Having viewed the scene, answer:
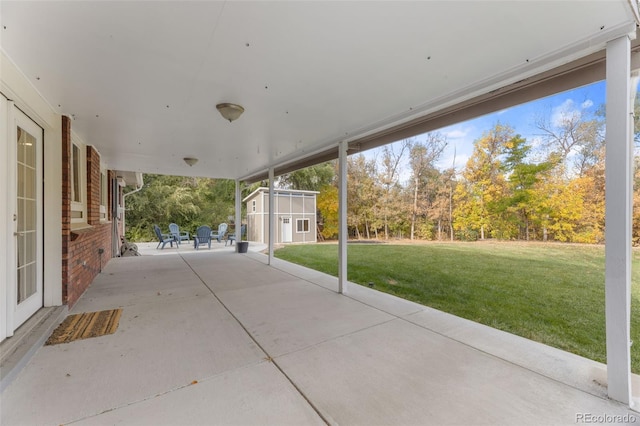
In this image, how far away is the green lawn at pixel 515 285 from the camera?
3.55 metres

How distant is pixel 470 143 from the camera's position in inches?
571

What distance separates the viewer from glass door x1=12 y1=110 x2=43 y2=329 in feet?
8.45

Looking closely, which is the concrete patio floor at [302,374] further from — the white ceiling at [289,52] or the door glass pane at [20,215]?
the white ceiling at [289,52]

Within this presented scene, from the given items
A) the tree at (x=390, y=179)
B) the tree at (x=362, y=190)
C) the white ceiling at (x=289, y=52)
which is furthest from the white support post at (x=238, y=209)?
the tree at (x=390, y=179)

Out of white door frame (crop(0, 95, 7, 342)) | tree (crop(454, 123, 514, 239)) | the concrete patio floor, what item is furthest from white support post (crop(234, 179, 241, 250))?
tree (crop(454, 123, 514, 239))

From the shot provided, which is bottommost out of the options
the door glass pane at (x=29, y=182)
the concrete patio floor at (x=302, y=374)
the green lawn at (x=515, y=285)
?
the green lawn at (x=515, y=285)

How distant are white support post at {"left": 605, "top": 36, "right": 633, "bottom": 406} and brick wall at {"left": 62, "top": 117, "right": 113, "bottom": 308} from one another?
5391mm

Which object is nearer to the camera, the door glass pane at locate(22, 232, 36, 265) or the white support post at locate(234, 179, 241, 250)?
the door glass pane at locate(22, 232, 36, 265)

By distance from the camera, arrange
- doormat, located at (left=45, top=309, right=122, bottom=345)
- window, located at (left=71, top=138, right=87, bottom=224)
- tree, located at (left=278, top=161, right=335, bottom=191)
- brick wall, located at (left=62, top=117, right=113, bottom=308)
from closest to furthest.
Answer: doormat, located at (left=45, top=309, right=122, bottom=345) → brick wall, located at (left=62, top=117, right=113, bottom=308) → window, located at (left=71, top=138, right=87, bottom=224) → tree, located at (left=278, top=161, right=335, bottom=191)

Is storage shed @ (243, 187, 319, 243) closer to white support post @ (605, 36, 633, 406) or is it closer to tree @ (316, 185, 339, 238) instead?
tree @ (316, 185, 339, 238)

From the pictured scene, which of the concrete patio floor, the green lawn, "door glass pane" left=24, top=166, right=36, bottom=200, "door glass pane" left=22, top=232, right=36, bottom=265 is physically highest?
"door glass pane" left=24, top=166, right=36, bottom=200

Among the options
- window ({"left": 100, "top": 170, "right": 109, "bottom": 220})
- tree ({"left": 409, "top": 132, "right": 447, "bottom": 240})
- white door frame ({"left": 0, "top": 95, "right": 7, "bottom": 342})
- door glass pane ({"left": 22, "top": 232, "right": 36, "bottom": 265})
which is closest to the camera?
white door frame ({"left": 0, "top": 95, "right": 7, "bottom": 342})

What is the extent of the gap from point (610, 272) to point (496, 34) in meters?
1.84

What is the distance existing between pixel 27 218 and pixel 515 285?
812 centimetres
